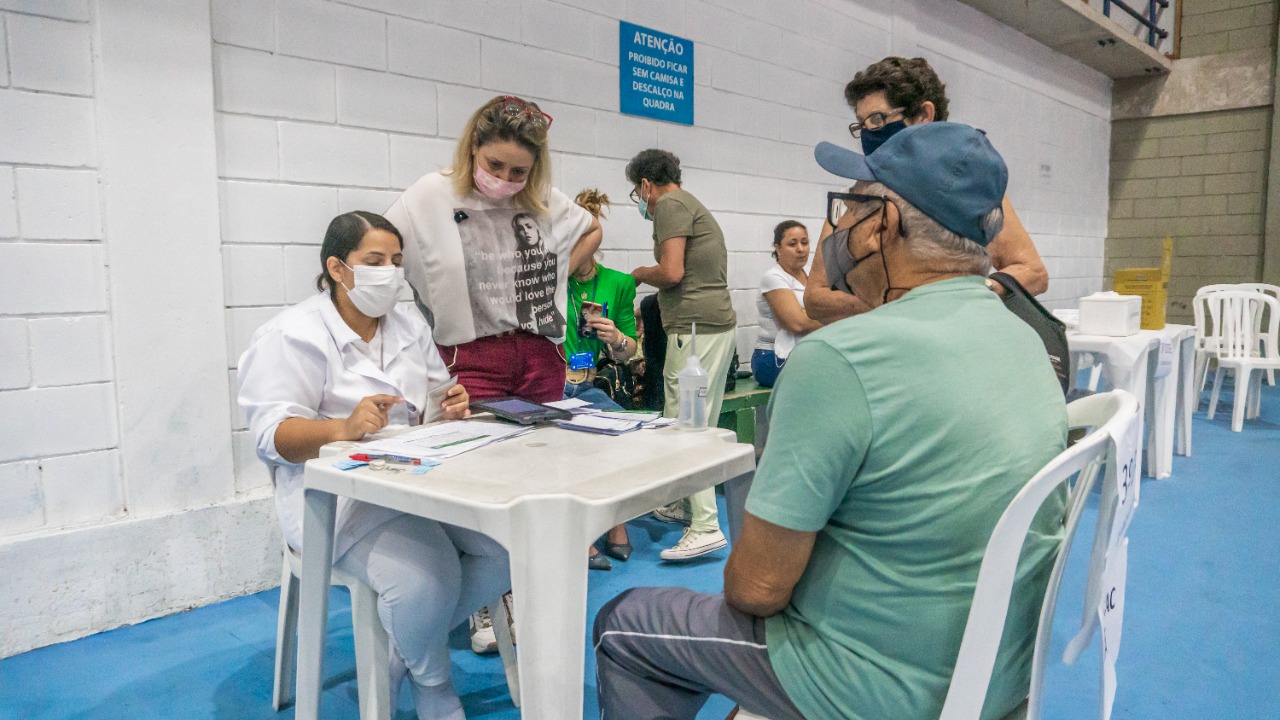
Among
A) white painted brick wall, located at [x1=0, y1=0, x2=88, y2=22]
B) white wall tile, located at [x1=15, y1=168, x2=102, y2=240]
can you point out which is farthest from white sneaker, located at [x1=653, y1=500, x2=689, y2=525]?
white painted brick wall, located at [x1=0, y1=0, x2=88, y2=22]

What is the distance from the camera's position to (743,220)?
462 cm

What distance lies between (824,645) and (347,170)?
8.12ft

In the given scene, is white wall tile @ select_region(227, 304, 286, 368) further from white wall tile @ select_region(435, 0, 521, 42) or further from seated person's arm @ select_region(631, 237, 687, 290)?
seated person's arm @ select_region(631, 237, 687, 290)

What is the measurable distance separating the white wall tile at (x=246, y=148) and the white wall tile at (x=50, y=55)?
367 mm

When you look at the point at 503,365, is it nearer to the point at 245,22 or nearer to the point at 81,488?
the point at 81,488

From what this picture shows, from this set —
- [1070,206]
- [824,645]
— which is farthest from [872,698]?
[1070,206]

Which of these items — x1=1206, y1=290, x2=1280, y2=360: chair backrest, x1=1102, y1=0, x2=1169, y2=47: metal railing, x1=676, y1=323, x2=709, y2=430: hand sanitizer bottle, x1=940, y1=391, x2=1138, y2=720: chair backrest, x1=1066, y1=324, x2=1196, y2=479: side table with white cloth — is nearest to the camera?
x1=940, y1=391, x2=1138, y2=720: chair backrest

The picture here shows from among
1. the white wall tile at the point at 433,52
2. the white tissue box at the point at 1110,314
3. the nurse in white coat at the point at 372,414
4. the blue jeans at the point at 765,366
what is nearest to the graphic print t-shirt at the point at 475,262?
the nurse in white coat at the point at 372,414

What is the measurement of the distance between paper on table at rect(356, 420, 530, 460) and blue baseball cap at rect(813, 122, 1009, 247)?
2.91 feet

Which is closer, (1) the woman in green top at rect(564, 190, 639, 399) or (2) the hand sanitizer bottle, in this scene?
(2) the hand sanitizer bottle

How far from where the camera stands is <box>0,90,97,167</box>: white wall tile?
2211 mm

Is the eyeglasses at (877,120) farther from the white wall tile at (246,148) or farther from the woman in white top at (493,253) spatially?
the white wall tile at (246,148)

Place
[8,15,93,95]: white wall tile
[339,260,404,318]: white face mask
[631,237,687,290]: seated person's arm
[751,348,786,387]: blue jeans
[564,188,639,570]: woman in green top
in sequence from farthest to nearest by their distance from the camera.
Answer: [751,348,786,387]: blue jeans
[631,237,687,290]: seated person's arm
[564,188,639,570]: woman in green top
[8,15,93,95]: white wall tile
[339,260,404,318]: white face mask

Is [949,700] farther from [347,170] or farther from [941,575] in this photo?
[347,170]
